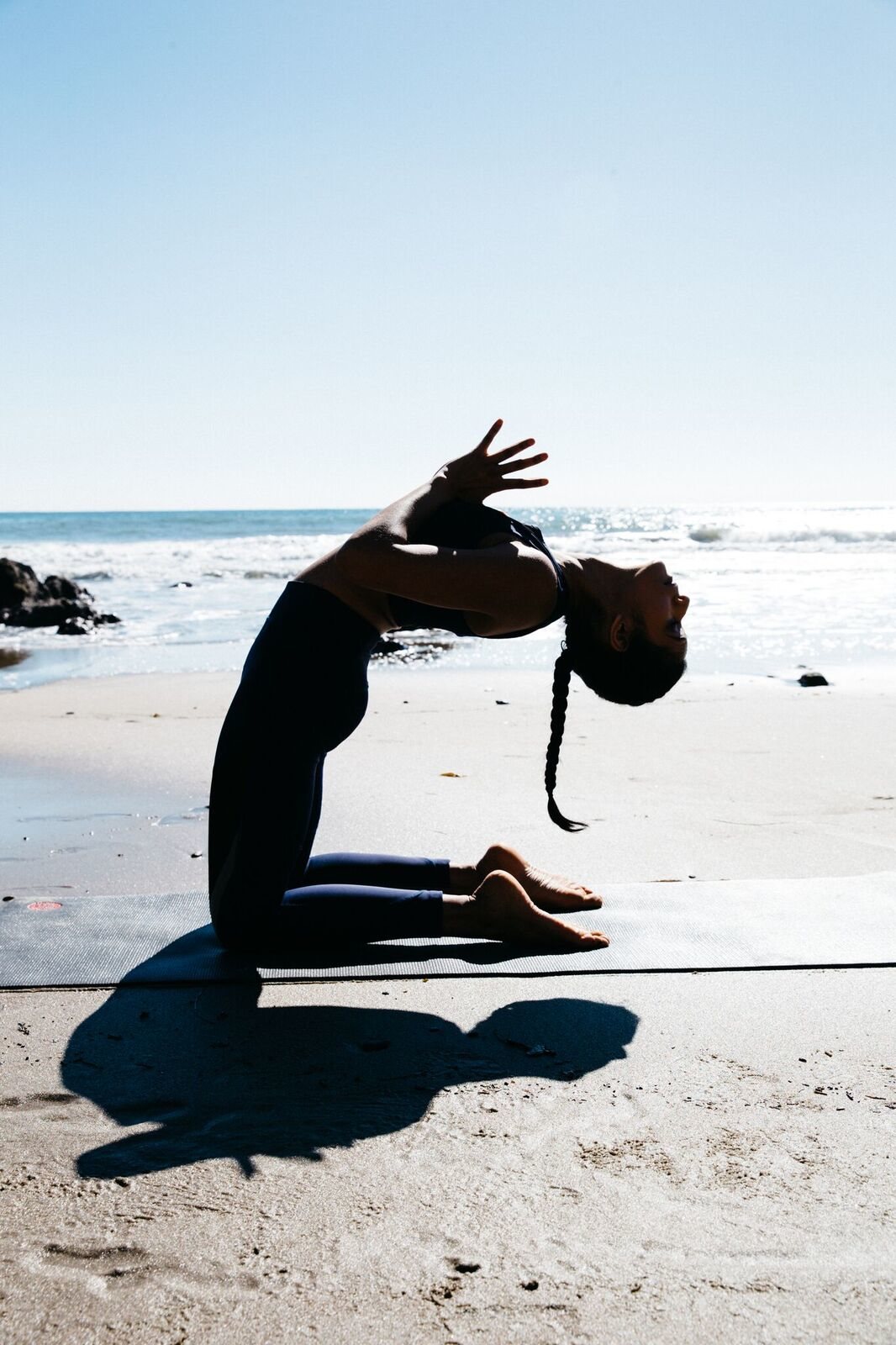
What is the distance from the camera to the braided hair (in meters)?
2.47

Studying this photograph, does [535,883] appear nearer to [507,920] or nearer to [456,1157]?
[507,920]

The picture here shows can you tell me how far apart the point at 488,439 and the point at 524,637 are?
19.4 ft

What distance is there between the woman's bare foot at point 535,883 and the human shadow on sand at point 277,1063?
473 mm

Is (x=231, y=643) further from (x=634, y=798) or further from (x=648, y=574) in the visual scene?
(x=648, y=574)

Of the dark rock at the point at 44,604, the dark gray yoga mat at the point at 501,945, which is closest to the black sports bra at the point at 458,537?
the dark gray yoga mat at the point at 501,945

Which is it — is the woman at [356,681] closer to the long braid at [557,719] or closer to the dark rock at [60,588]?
the long braid at [557,719]

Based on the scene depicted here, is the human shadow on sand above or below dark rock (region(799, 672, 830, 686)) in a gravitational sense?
below

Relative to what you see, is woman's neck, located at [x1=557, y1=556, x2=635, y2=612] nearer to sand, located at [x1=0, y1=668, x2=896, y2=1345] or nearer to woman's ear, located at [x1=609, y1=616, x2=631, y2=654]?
woman's ear, located at [x1=609, y1=616, x2=631, y2=654]

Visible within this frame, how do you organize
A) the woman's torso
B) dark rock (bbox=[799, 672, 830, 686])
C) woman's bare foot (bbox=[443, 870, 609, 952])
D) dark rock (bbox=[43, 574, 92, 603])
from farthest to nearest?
dark rock (bbox=[43, 574, 92, 603]), dark rock (bbox=[799, 672, 830, 686]), woman's bare foot (bbox=[443, 870, 609, 952]), the woman's torso

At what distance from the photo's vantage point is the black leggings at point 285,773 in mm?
2447

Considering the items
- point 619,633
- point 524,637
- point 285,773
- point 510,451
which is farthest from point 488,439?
point 524,637

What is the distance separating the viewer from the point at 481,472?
2529mm

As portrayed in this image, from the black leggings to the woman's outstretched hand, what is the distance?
14.3 inches

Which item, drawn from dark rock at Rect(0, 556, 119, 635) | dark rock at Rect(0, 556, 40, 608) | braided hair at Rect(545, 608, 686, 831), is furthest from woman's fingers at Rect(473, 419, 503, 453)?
dark rock at Rect(0, 556, 40, 608)
